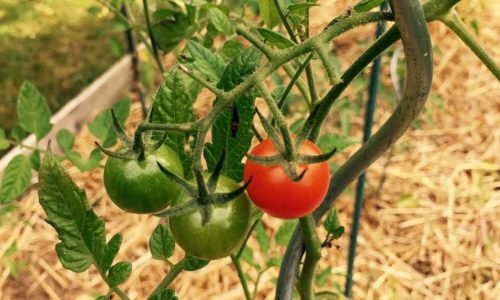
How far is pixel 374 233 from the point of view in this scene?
2021 millimetres

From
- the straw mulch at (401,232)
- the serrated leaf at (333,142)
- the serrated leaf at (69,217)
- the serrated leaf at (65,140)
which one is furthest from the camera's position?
the straw mulch at (401,232)

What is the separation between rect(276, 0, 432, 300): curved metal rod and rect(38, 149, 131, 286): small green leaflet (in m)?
0.19

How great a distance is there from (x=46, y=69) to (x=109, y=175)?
7.68ft

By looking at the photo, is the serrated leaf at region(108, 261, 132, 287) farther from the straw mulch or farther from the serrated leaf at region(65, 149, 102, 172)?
the straw mulch

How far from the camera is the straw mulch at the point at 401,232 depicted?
6.10 feet

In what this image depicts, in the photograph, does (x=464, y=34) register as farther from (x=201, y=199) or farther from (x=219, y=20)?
(x=219, y=20)

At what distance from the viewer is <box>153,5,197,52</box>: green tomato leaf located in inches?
41.8

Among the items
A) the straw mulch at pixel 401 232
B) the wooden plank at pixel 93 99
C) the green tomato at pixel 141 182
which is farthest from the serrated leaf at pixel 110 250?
the wooden plank at pixel 93 99

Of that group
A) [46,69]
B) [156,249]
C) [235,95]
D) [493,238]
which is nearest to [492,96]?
[493,238]

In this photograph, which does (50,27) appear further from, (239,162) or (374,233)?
(239,162)

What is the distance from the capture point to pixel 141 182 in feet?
1.73

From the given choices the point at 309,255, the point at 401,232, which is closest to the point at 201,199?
the point at 309,255

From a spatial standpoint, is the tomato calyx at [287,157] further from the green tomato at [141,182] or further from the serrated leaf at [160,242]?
the serrated leaf at [160,242]

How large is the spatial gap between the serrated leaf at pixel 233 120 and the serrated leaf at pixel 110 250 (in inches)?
5.3
